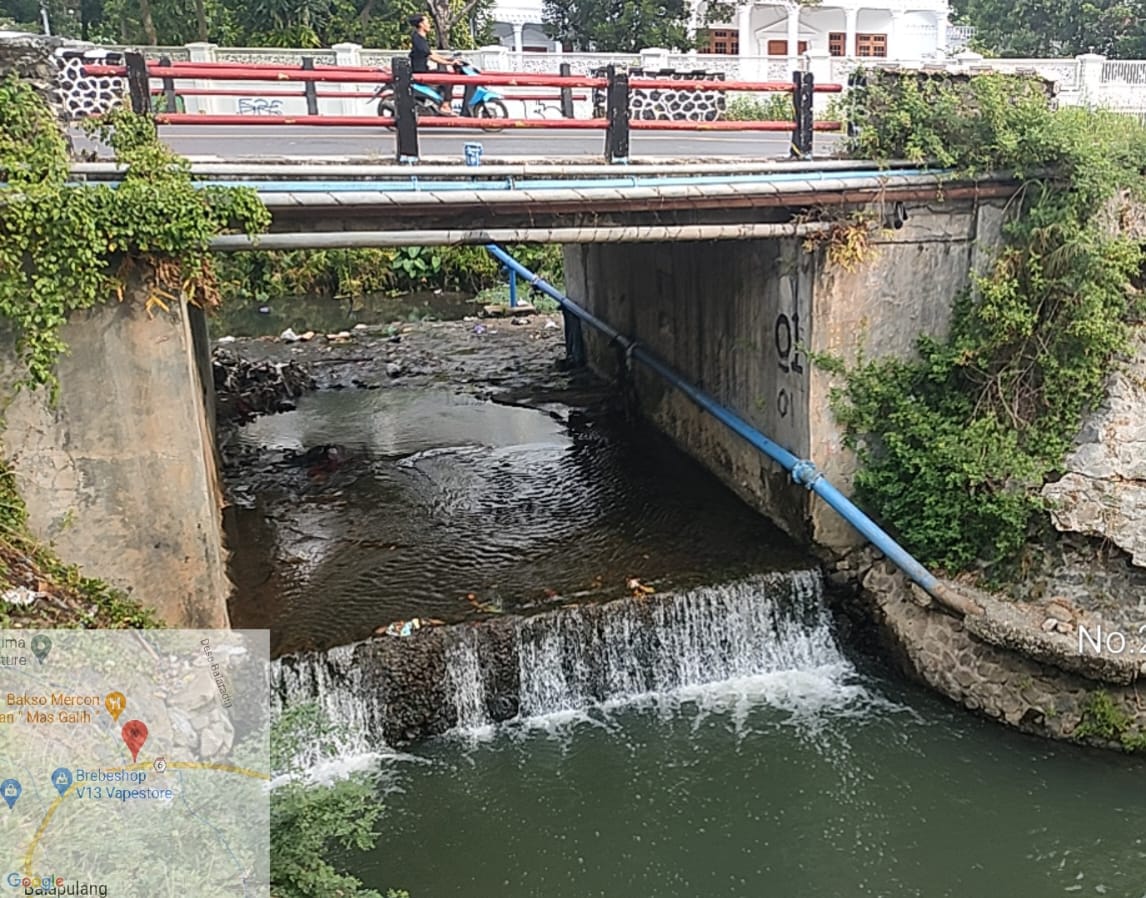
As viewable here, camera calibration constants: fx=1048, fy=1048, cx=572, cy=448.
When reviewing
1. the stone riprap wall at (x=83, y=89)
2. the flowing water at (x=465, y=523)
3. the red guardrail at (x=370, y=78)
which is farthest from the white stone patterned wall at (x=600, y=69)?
the flowing water at (x=465, y=523)

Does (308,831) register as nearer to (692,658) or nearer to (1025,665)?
(692,658)

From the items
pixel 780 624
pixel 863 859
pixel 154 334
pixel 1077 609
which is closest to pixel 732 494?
pixel 780 624

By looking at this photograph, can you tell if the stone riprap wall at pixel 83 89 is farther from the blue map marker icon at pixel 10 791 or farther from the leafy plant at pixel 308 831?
the leafy plant at pixel 308 831

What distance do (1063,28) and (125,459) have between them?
3076 cm

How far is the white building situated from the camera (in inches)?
1283

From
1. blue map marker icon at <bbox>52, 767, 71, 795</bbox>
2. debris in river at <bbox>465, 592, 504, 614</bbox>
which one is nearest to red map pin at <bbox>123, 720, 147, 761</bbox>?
blue map marker icon at <bbox>52, 767, 71, 795</bbox>

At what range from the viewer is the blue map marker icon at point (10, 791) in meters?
5.35

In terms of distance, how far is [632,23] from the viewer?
28703mm

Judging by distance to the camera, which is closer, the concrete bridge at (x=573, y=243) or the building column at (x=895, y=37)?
the concrete bridge at (x=573, y=243)

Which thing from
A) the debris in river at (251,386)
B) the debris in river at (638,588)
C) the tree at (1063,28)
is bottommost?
the debris in river at (638,588)

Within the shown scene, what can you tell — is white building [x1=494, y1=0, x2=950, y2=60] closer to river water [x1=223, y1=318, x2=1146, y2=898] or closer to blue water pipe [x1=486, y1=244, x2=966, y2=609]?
blue water pipe [x1=486, y1=244, x2=966, y2=609]

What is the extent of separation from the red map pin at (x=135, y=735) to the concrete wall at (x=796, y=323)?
632cm

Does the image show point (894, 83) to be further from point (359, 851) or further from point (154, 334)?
point (359, 851)

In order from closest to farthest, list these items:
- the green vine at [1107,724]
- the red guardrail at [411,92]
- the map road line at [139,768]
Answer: the map road line at [139,768] → the red guardrail at [411,92] → the green vine at [1107,724]
